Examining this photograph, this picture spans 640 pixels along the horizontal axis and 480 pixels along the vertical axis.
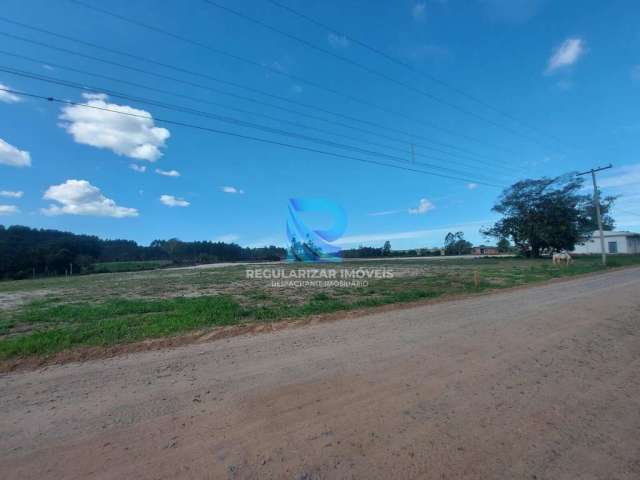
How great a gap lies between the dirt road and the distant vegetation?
6616 centimetres

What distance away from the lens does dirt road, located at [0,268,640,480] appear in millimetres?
2381

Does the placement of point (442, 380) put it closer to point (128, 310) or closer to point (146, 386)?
point (146, 386)

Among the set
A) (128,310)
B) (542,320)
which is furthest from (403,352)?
(128,310)

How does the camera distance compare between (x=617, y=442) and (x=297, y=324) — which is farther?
(x=297, y=324)

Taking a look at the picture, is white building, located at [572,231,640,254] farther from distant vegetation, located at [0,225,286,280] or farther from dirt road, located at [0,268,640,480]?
distant vegetation, located at [0,225,286,280]

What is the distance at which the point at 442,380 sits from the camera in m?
3.88

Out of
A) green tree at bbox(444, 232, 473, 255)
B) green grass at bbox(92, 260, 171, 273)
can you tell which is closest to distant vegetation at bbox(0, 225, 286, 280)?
green grass at bbox(92, 260, 171, 273)

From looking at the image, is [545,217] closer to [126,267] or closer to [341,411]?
[341,411]

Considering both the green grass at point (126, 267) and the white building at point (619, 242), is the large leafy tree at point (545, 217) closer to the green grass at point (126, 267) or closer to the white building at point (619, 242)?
the white building at point (619, 242)

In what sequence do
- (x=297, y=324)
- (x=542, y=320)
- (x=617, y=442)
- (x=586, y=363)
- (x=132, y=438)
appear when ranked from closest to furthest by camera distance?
(x=617, y=442) < (x=132, y=438) < (x=586, y=363) < (x=542, y=320) < (x=297, y=324)

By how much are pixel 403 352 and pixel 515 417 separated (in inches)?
83.4

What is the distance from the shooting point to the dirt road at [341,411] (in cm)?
238

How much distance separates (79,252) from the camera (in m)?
74.8

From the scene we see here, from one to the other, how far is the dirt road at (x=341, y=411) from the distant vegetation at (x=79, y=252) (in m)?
66.2
